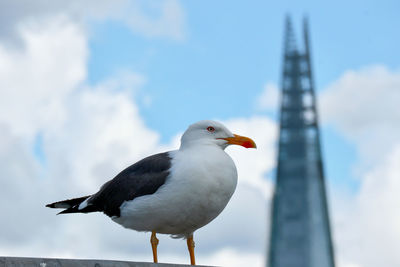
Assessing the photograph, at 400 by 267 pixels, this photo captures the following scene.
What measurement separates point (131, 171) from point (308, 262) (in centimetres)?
4290

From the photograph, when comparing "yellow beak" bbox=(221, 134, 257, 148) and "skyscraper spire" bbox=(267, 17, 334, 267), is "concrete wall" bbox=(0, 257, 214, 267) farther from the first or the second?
"skyscraper spire" bbox=(267, 17, 334, 267)

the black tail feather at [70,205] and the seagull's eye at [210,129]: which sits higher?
the seagull's eye at [210,129]

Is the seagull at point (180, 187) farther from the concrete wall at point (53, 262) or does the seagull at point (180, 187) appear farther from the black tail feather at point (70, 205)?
the concrete wall at point (53, 262)

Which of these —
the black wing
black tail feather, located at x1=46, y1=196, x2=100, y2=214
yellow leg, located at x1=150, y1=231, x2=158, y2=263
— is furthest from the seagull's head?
black tail feather, located at x1=46, y1=196, x2=100, y2=214

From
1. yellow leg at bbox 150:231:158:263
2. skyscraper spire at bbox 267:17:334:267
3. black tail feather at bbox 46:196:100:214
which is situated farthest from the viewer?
skyscraper spire at bbox 267:17:334:267

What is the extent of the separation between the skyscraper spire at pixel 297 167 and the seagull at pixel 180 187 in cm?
4313

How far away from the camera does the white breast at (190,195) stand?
22.6 feet

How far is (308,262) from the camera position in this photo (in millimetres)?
48531

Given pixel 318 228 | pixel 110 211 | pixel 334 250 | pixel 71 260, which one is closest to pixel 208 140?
pixel 110 211

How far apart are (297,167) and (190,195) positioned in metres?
49.8

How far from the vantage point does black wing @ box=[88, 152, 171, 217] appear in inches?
285

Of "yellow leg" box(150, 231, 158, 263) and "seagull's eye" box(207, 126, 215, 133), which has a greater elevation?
"seagull's eye" box(207, 126, 215, 133)

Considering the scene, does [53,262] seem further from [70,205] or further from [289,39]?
[289,39]

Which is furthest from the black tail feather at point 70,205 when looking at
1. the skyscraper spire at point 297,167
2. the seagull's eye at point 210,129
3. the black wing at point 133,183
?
the skyscraper spire at point 297,167
